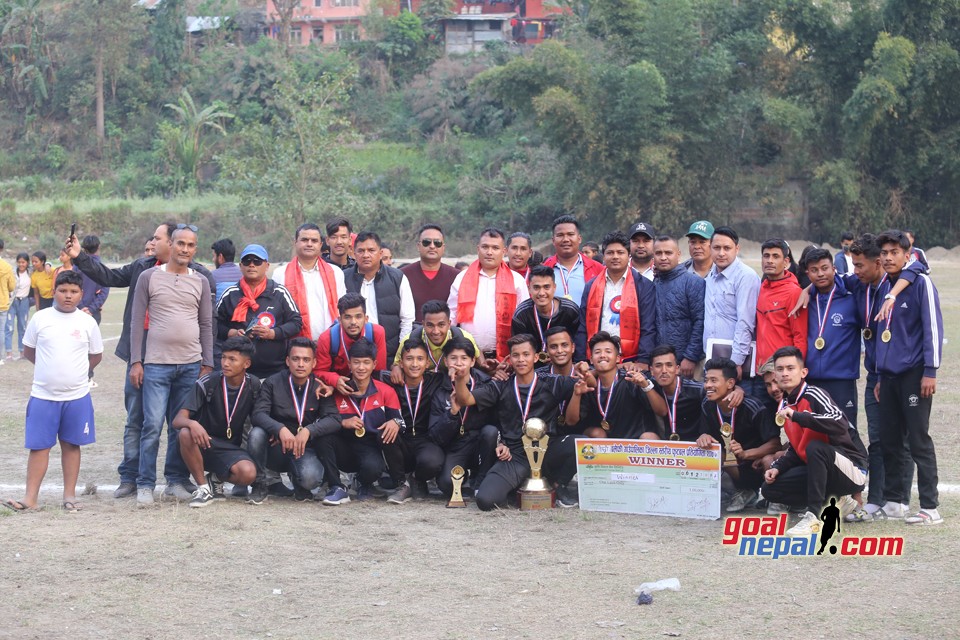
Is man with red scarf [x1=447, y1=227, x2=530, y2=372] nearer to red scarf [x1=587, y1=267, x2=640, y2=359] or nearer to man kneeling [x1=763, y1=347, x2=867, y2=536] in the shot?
red scarf [x1=587, y1=267, x2=640, y2=359]

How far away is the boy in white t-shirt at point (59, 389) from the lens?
268 inches

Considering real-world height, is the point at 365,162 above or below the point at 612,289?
above

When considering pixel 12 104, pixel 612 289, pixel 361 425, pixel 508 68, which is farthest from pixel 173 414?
pixel 12 104

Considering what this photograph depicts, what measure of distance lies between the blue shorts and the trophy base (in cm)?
287

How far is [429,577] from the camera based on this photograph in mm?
5512

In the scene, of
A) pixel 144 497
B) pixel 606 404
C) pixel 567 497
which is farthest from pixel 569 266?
pixel 144 497

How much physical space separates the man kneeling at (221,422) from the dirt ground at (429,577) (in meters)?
0.25

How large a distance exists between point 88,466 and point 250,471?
217 centimetres

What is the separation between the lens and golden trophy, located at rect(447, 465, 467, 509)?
7047mm

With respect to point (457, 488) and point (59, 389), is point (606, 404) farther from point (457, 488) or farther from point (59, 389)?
point (59, 389)

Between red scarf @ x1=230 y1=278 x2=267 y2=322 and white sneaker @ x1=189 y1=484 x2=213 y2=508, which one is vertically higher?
red scarf @ x1=230 y1=278 x2=267 y2=322

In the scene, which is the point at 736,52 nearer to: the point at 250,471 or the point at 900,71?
A: the point at 900,71

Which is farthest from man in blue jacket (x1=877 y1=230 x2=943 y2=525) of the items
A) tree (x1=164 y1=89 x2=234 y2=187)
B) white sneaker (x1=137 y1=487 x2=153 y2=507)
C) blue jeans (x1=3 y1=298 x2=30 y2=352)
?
tree (x1=164 y1=89 x2=234 y2=187)

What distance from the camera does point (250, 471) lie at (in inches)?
277
